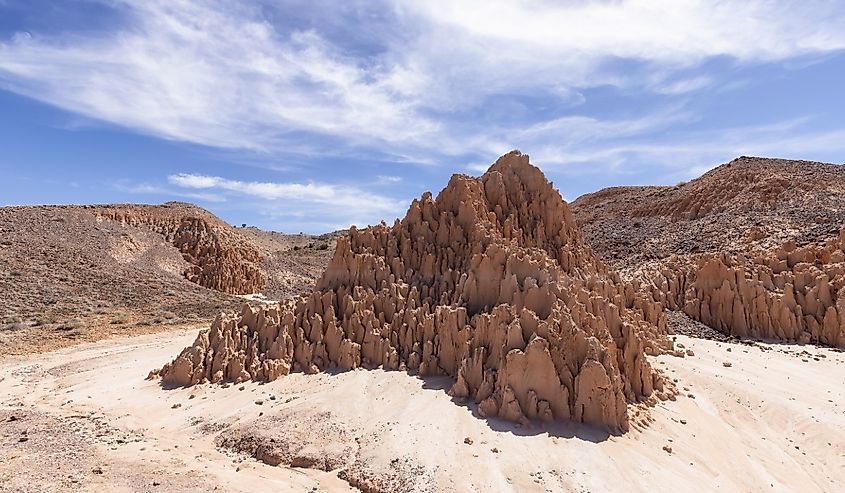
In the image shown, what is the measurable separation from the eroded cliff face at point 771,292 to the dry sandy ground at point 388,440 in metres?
5.13

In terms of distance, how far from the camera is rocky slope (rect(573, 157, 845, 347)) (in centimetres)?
2048

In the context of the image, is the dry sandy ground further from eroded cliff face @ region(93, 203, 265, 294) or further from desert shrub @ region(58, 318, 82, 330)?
eroded cliff face @ region(93, 203, 265, 294)

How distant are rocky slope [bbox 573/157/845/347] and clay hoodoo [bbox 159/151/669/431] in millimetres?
4757

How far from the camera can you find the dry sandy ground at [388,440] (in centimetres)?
948

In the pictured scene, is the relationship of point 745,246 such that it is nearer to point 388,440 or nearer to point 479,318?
point 479,318

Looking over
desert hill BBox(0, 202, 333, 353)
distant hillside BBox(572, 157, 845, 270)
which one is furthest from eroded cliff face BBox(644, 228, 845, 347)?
desert hill BBox(0, 202, 333, 353)

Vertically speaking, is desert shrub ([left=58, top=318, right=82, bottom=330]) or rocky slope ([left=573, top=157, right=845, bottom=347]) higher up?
rocky slope ([left=573, top=157, right=845, bottom=347])

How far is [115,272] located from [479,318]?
3050 cm

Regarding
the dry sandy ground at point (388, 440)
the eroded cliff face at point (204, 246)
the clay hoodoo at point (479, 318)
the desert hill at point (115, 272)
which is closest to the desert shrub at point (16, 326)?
the desert hill at point (115, 272)

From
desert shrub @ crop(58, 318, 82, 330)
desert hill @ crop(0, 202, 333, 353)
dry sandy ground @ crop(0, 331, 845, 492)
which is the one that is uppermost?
desert hill @ crop(0, 202, 333, 353)

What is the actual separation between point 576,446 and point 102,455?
9227mm

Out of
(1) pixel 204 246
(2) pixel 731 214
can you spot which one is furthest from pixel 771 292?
(1) pixel 204 246

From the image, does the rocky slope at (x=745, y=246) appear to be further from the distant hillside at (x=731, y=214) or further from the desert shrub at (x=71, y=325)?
the desert shrub at (x=71, y=325)

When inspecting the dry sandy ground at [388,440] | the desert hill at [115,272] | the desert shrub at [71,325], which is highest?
the desert hill at [115,272]
